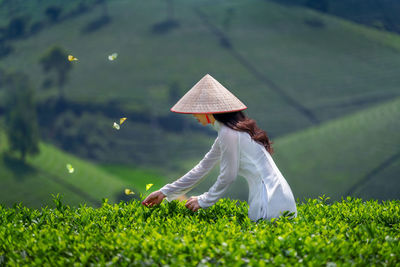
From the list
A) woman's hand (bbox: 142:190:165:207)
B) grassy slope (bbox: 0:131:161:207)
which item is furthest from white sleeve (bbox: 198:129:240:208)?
grassy slope (bbox: 0:131:161:207)

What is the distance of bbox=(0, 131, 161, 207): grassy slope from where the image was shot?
16.0 metres

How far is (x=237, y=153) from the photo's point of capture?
4375 mm

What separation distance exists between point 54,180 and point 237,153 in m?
13.8

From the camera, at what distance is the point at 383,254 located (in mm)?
3818

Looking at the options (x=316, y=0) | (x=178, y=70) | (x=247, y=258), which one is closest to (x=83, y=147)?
(x=178, y=70)

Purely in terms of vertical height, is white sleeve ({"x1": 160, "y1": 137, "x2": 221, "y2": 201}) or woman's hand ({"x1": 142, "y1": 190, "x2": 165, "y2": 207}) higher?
white sleeve ({"x1": 160, "y1": 137, "x2": 221, "y2": 201})

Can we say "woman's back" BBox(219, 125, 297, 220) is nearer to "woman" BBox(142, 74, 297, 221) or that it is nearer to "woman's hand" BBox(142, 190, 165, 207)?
"woman" BBox(142, 74, 297, 221)

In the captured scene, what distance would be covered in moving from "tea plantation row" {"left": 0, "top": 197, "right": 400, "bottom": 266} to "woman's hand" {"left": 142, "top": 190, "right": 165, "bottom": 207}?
151mm

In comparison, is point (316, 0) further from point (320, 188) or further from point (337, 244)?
point (337, 244)

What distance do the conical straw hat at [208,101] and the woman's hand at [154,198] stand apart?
86cm

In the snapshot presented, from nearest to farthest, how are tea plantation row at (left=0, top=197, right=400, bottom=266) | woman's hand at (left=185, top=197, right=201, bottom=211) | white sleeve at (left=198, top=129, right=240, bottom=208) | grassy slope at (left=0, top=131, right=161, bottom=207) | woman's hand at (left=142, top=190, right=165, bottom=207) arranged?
tea plantation row at (left=0, top=197, right=400, bottom=266)
white sleeve at (left=198, top=129, right=240, bottom=208)
woman's hand at (left=185, top=197, right=201, bottom=211)
woman's hand at (left=142, top=190, right=165, bottom=207)
grassy slope at (left=0, top=131, right=161, bottom=207)

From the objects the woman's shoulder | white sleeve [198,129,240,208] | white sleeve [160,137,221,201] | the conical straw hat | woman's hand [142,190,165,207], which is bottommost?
woman's hand [142,190,165,207]

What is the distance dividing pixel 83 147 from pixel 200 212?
51.7ft

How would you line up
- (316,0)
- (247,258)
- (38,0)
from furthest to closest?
1. (38,0)
2. (316,0)
3. (247,258)
